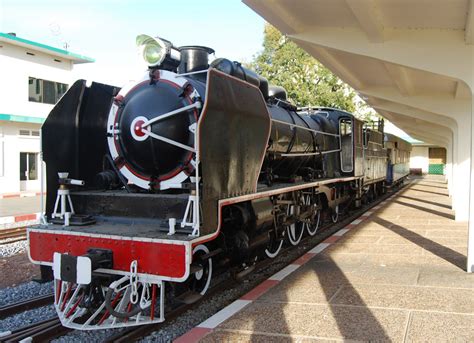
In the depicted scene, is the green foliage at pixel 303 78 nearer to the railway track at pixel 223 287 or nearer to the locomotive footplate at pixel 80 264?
the railway track at pixel 223 287

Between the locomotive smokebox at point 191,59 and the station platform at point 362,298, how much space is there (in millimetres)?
2897

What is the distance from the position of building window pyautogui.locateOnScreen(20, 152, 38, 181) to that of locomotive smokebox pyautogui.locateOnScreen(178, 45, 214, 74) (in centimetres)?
2156

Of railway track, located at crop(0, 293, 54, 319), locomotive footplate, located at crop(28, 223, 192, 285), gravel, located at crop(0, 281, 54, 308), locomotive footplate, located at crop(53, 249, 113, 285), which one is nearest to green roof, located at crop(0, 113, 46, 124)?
gravel, located at crop(0, 281, 54, 308)

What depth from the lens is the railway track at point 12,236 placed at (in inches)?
392

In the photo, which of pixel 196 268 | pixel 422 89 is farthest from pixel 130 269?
pixel 422 89

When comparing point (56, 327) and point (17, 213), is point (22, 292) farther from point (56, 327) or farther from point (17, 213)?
point (17, 213)

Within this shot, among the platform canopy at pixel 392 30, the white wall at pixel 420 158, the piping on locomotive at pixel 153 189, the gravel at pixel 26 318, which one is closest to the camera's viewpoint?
the piping on locomotive at pixel 153 189

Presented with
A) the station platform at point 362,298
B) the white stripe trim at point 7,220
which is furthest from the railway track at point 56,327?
the white stripe trim at point 7,220

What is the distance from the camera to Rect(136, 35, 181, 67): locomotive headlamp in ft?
17.5

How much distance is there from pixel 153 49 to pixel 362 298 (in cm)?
383

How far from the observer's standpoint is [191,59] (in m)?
5.69

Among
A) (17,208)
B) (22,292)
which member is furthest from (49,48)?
(22,292)

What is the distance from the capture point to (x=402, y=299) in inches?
205

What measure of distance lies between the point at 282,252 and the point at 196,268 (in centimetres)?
391
